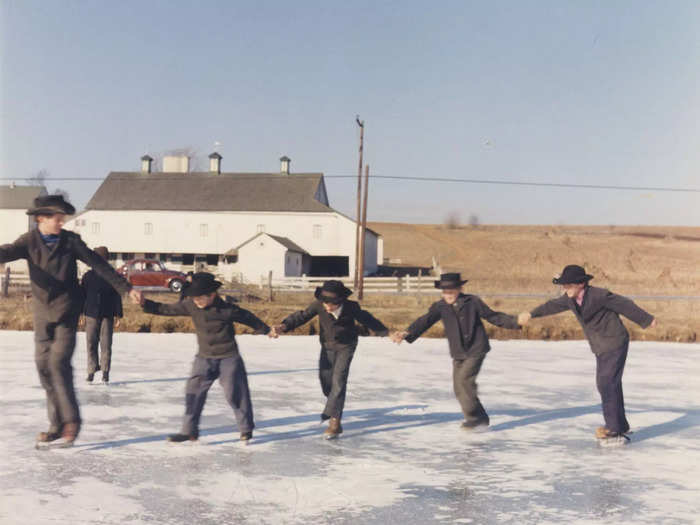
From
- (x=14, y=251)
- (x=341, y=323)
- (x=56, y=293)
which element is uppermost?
(x=14, y=251)

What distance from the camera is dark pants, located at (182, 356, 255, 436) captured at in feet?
22.4

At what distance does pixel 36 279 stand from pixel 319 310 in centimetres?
250

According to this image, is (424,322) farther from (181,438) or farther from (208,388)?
(181,438)

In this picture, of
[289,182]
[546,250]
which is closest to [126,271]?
[289,182]

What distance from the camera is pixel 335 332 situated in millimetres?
7555

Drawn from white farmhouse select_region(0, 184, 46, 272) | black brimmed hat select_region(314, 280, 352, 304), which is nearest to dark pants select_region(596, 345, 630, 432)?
black brimmed hat select_region(314, 280, 352, 304)

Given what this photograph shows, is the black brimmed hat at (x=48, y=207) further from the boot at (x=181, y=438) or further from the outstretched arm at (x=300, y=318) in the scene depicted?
the outstretched arm at (x=300, y=318)

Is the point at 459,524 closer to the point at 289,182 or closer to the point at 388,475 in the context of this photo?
the point at 388,475

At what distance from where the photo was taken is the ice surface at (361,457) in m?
4.93

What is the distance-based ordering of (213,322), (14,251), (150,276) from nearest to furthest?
1. (14,251)
2. (213,322)
3. (150,276)

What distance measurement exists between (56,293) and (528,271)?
196 ft

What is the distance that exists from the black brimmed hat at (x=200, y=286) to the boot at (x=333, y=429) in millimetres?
1560

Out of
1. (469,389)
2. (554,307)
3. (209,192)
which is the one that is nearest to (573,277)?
(554,307)

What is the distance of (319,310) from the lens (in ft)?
25.0
